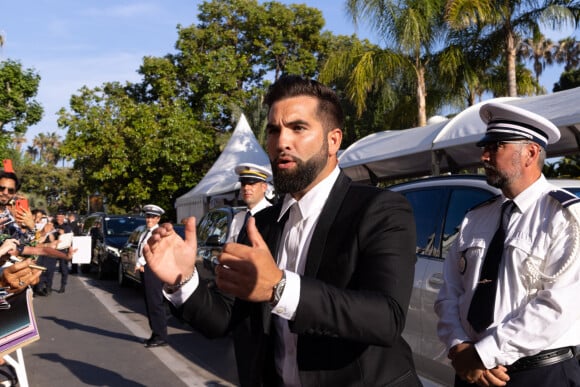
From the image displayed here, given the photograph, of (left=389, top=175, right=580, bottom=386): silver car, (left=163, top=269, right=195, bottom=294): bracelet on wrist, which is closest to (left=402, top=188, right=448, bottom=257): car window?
(left=389, top=175, right=580, bottom=386): silver car

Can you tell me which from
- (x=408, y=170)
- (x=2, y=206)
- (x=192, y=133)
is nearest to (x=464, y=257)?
(x=2, y=206)

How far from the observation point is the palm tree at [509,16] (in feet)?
47.3

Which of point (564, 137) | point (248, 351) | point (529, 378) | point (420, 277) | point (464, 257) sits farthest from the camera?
point (564, 137)

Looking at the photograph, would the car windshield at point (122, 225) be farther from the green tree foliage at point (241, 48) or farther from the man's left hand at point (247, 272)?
the man's left hand at point (247, 272)

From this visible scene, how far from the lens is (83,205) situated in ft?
242

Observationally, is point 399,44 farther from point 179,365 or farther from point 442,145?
point 179,365

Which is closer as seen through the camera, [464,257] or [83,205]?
[464,257]

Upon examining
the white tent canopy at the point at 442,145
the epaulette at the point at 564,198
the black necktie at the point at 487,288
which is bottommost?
the black necktie at the point at 487,288

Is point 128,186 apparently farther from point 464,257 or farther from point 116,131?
point 464,257

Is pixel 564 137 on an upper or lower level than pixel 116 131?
lower

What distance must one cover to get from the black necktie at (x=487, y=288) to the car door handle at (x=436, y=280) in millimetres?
1664

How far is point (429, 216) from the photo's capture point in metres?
4.86

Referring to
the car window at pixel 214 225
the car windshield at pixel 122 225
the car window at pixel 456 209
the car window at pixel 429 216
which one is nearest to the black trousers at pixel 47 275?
the car windshield at pixel 122 225

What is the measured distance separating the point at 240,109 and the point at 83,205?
49.3m
